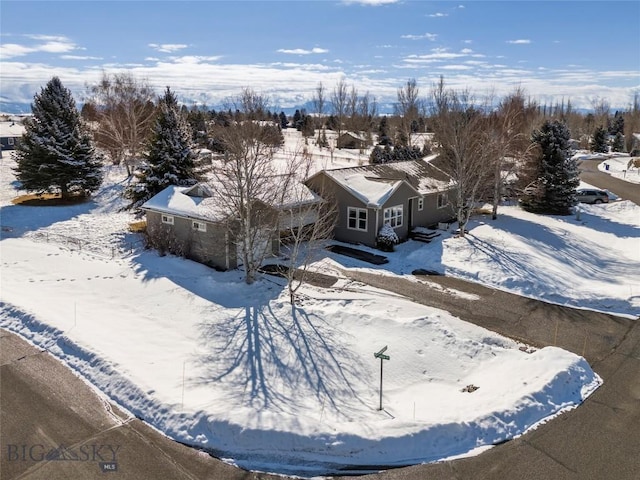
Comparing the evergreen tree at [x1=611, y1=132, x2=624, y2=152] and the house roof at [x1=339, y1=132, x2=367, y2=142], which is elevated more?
the house roof at [x1=339, y1=132, x2=367, y2=142]

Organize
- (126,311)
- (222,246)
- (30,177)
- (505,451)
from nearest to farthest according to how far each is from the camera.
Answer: (505,451) → (126,311) → (222,246) → (30,177)

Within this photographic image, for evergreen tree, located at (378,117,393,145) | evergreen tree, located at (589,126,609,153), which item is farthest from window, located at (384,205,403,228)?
evergreen tree, located at (589,126,609,153)

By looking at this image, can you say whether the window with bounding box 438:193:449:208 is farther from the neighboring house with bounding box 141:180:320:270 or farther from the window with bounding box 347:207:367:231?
the neighboring house with bounding box 141:180:320:270

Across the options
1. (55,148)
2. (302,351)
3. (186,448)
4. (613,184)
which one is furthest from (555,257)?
(55,148)

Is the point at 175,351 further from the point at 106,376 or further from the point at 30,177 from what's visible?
the point at 30,177

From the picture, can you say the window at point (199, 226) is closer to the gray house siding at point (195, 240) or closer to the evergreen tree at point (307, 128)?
the gray house siding at point (195, 240)

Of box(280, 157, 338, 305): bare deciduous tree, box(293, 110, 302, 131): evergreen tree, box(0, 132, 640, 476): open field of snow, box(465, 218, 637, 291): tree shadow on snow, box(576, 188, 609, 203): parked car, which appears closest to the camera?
box(0, 132, 640, 476): open field of snow

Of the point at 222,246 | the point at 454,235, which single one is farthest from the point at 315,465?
the point at 454,235
